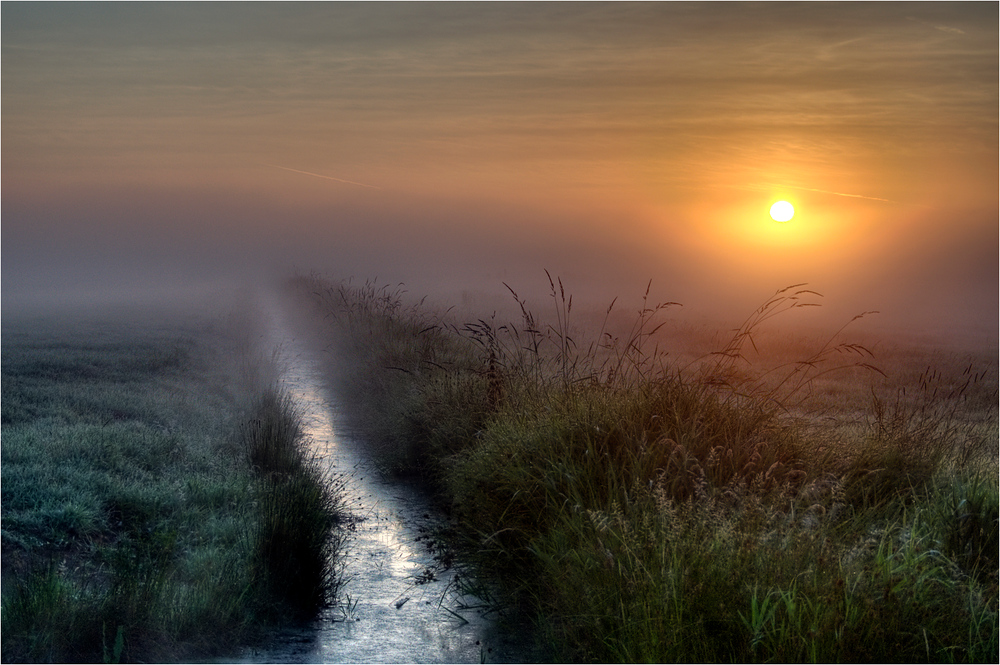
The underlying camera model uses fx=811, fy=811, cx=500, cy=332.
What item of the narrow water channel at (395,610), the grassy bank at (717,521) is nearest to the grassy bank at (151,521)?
the narrow water channel at (395,610)

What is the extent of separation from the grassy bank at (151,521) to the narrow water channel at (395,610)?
0.19 metres

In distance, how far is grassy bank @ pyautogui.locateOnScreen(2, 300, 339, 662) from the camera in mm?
3768

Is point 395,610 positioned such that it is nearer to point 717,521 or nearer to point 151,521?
point 717,521

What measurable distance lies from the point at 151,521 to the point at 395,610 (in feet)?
7.30

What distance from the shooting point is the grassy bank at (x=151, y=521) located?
3.77 meters

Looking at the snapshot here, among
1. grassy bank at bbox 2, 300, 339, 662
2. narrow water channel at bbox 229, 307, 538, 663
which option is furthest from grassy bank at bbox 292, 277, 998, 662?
grassy bank at bbox 2, 300, 339, 662

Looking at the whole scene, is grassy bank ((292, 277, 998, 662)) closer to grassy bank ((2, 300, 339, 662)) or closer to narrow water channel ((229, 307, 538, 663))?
narrow water channel ((229, 307, 538, 663))

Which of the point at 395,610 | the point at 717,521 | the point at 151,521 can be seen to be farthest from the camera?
the point at 151,521

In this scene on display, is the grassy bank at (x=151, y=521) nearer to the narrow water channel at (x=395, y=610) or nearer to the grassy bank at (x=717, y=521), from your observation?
the narrow water channel at (x=395, y=610)

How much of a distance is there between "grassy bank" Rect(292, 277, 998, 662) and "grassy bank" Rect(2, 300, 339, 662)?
1.18 metres

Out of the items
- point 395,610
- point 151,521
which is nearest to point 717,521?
point 395,610

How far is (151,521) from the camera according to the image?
563 centimetres

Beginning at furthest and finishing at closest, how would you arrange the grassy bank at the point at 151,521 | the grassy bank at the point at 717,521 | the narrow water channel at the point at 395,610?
the narrow water channel at the point at 395,610 < the grassy bank at the point at 151,521 < the grassy bank at the point at 717,521

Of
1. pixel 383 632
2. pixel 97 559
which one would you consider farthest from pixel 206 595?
pixel 97 559
